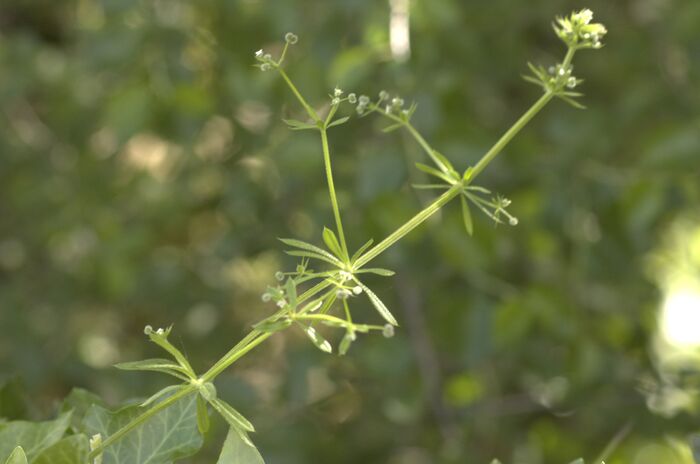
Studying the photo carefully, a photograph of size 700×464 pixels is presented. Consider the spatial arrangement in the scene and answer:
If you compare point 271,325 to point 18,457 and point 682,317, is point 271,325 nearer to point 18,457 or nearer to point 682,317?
point 18,457

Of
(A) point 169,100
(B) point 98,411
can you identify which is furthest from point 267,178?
(B) point 98,411

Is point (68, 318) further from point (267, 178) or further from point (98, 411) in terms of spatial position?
point (98, 411)

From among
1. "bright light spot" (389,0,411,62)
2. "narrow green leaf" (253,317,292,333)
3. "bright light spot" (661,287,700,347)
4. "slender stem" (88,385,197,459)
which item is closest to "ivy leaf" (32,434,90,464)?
"slender stem" (88,385,197,459)

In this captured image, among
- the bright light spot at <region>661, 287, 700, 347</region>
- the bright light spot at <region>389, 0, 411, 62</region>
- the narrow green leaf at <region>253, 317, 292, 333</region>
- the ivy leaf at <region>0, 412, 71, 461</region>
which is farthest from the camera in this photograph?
the bright light spot at <region>661, 287, 700, 347</region>

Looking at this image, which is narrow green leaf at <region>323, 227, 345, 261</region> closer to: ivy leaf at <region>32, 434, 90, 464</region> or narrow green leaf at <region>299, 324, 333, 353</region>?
narrow green leaf at <region>299, 324, 333, 353</region>

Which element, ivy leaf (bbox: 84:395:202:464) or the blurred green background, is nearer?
ivy leaf (bbox: 84:395:202:464)

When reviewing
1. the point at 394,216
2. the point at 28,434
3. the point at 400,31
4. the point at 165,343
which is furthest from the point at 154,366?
the point at 400,31
